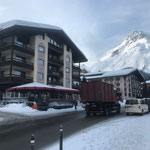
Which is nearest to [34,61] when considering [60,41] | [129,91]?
[60,41]

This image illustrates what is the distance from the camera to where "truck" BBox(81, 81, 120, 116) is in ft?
64.0

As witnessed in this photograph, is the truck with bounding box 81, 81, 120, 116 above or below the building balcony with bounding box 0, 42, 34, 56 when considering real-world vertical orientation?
below

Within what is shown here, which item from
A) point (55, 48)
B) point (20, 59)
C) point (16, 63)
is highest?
point (55, 48)

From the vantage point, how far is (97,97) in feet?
63.8

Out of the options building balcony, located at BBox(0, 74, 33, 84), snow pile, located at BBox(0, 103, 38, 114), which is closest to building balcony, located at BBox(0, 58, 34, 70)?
building balcony, located at BBox(0, 74, 33, 84)

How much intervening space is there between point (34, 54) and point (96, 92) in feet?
68.6

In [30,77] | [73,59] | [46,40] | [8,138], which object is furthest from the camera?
[73,59]

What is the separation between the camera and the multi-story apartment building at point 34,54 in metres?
32.4

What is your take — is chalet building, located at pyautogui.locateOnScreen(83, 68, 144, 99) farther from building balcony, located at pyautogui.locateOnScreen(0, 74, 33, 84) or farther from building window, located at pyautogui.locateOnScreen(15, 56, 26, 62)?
building balcony, located at pyautogui.locateOnScreen(0, 74, 33, 84)

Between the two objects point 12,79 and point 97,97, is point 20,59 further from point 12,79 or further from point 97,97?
point 97,97

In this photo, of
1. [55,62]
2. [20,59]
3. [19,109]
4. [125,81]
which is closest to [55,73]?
[55,62]

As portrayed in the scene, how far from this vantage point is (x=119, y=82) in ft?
233

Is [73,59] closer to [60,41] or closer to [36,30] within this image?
[60,41]

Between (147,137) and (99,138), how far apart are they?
2.24 m
